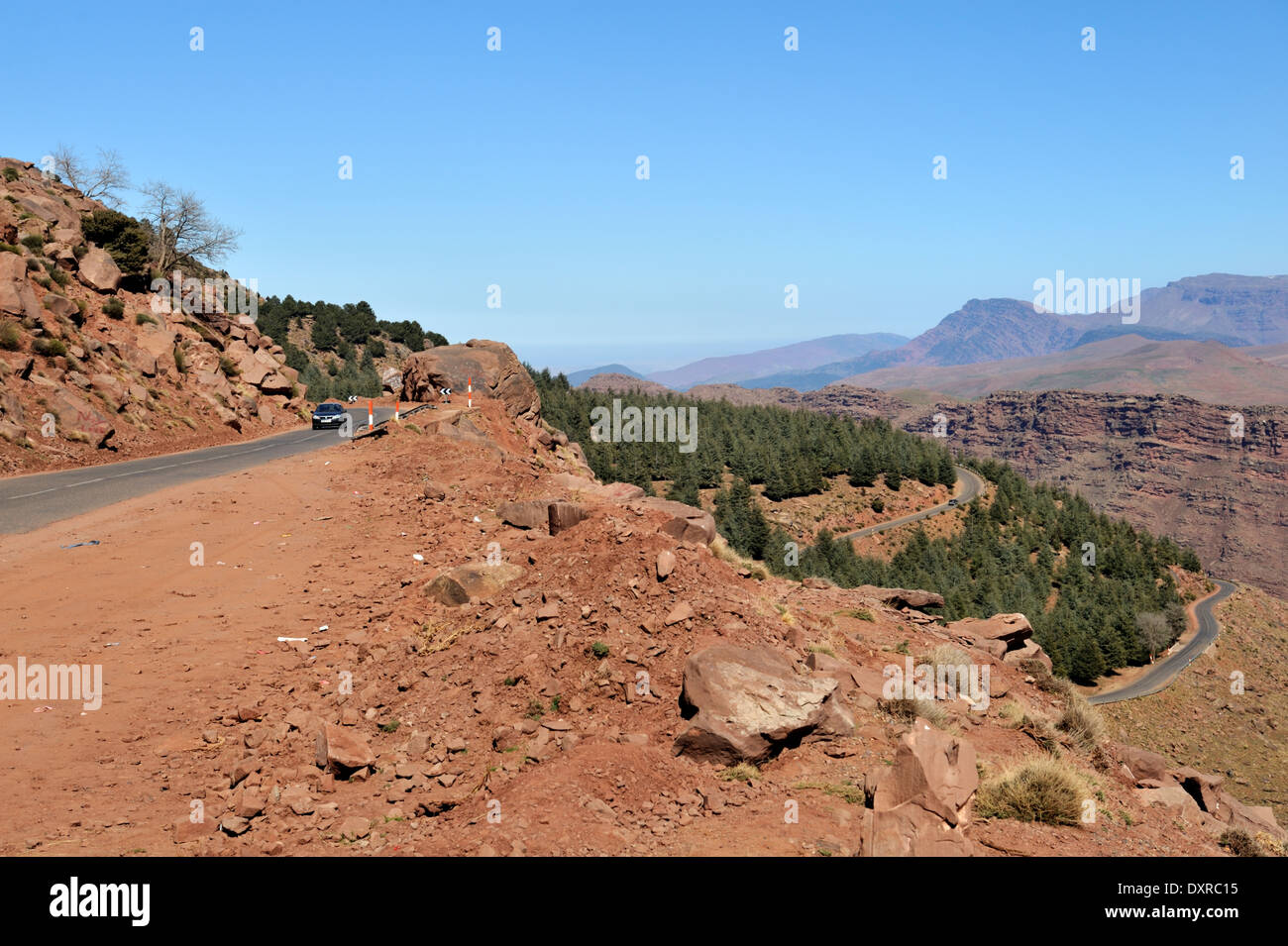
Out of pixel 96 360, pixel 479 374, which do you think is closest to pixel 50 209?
pixel 96 360

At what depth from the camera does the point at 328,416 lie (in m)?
39.5

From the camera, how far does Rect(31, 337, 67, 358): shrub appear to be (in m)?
30.5

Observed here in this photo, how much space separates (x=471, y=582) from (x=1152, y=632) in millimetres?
102098

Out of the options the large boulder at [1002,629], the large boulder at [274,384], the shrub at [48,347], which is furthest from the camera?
the large boulder at [274,384]

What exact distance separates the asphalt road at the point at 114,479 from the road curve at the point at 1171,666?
76.6 metres

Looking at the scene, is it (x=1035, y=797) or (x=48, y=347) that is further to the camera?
(x=48, y=347)

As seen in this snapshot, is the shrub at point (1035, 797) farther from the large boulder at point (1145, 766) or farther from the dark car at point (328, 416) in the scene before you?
the dark car at point (328, 416)

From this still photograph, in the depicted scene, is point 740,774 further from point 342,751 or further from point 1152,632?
point 1152,632

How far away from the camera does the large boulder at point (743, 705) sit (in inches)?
348

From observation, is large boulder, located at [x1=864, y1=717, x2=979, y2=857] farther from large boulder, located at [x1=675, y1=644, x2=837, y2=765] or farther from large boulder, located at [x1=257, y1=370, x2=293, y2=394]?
large boulder, located at [x1=257, y1=370, x2=293, y2=394]

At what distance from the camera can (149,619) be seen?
1373 cm

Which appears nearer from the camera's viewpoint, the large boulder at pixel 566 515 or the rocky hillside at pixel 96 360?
the large boulder at pixel 566 515

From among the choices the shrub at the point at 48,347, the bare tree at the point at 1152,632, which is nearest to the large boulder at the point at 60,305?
the shrub at the point at 48,347
